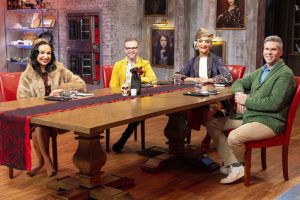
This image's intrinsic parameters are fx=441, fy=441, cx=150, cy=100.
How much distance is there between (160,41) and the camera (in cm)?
790

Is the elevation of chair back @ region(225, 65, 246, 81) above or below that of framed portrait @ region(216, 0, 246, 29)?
below

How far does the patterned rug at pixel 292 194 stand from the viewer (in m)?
3.43

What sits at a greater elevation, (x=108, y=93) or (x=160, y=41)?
(x=160, y=41)

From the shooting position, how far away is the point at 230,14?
7141 mm

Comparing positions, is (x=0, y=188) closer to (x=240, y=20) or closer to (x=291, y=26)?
(x=240, y=20)

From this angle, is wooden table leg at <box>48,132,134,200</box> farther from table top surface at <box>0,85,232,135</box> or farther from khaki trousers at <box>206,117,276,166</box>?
khaki trousers at <box>206,117,276,166</box>

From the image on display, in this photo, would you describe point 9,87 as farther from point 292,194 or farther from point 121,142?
point 292,194

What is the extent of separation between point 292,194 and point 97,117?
1.73 meters

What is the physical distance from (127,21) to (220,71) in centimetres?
385

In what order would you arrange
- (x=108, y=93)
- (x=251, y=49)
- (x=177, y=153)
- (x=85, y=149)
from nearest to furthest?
(x=85, y=149), (x=108, y=93), (x=177, y=153), (x=251, y=49)

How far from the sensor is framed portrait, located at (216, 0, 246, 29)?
7016 millimetres

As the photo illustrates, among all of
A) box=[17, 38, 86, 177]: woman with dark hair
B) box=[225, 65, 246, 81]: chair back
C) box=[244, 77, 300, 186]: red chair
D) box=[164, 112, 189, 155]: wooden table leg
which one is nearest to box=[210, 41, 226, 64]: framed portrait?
box=[225, 65, 246, 81]: chair back

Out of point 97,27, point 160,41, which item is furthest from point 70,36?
point 160,41

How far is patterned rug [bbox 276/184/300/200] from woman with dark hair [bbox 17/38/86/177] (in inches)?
75.5
